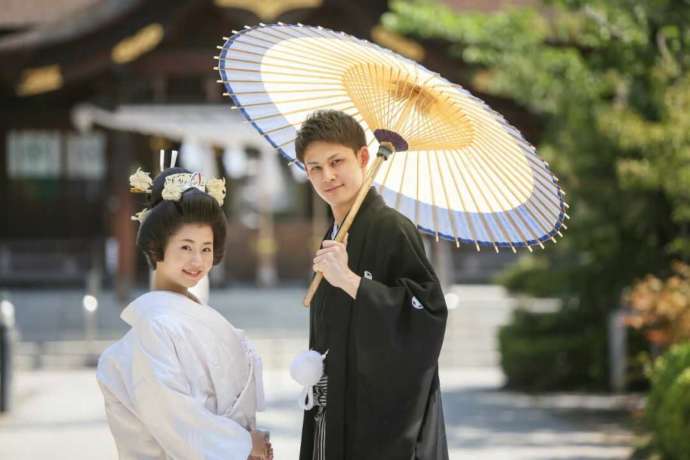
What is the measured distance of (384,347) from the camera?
361 centimetres

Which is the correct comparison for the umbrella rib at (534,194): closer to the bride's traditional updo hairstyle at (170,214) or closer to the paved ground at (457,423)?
the bride's traditional updo hairstyle at (170,214)

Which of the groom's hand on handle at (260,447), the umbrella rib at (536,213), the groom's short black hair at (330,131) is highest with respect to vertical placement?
the groom's short black hair at (330,131)

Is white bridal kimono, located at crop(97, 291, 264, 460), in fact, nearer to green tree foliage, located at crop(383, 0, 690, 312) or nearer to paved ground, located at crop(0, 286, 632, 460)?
paved ground, located at crop(0, 286, 632, 460)

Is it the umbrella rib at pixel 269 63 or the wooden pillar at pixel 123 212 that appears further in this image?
the wooden pillar at pixel 123 212

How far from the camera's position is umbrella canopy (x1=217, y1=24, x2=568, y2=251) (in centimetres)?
398

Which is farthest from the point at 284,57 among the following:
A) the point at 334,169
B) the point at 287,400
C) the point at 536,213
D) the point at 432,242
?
the point at 432,242

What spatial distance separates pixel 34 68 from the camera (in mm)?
16641

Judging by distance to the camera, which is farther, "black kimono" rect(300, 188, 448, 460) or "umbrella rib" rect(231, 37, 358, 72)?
"umbrella rib" rect(231, 37, 358, 72)

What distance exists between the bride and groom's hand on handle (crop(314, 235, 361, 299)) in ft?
1.19

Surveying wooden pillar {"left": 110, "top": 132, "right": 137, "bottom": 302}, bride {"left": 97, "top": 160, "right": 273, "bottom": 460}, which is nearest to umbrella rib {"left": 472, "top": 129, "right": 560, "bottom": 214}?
bride {"left": 97, "top": 160, "right": 273, "bottom": 460}

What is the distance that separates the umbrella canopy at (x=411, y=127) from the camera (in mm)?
3982

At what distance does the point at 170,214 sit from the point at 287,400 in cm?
732

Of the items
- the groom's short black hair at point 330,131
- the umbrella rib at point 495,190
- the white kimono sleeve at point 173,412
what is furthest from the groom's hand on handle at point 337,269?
the umbrella rib at point 495,190

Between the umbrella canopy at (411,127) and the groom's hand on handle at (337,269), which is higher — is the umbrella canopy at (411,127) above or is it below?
above
